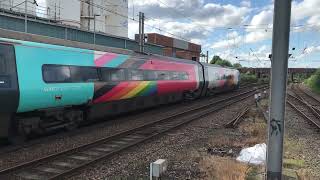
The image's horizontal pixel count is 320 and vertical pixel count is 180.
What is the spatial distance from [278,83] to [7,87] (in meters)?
7.18

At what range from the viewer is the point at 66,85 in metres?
13.1

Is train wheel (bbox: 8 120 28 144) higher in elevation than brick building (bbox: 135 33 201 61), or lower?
lower

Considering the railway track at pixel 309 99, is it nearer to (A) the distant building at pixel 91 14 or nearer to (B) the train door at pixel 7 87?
(A) the distant building at pixel 91 14

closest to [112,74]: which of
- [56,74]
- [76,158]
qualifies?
[56,74]

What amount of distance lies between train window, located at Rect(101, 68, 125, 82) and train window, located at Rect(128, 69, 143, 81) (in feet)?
2.29

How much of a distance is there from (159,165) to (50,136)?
21.1 ft

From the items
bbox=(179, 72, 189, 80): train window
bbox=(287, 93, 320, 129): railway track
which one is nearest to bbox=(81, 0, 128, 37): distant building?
bbox=(179, 72, 189, 80): train window

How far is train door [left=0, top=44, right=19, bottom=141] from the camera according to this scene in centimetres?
1042

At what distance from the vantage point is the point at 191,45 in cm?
8475

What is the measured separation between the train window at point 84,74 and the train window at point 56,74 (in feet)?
0.93

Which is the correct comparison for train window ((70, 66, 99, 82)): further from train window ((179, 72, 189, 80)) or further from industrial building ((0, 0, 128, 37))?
industrial building ((0, 0, 128, 37))

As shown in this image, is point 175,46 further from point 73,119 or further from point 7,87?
point 7,87

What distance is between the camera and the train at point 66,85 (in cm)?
1077

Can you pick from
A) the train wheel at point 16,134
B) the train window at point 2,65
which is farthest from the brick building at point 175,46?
the train window at point 2,65
